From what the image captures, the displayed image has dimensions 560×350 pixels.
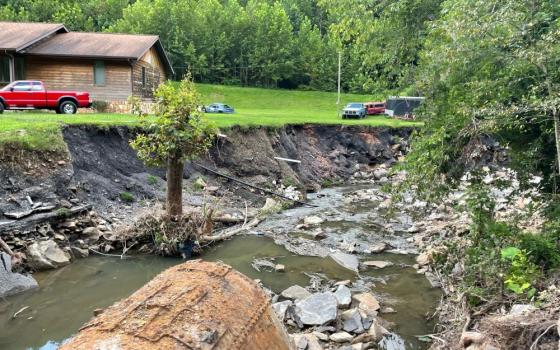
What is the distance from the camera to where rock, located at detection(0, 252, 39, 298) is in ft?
27.3

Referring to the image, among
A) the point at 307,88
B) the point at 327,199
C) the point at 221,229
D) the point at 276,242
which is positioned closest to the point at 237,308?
the point at 276,242

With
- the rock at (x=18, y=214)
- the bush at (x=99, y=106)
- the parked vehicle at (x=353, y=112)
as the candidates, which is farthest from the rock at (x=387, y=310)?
the parked vehicle at (x=353, y=112)

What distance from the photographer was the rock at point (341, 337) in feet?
22.5

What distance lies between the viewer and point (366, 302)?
26.9 ft

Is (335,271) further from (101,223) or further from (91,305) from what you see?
(101,223)

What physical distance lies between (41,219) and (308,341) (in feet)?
23.7

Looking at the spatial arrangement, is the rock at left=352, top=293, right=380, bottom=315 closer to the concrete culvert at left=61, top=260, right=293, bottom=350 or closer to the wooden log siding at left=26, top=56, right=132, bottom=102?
the concrete culvert at left=61, top=260, right=293, bottom=350

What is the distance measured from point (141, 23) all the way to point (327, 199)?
192 feet

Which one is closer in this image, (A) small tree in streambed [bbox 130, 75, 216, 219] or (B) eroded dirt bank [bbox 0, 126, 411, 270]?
(B) eroded dirt bank [bbox 0, 126, 411, 270]

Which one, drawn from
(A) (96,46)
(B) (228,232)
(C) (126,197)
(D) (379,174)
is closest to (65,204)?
(C) (126,197)

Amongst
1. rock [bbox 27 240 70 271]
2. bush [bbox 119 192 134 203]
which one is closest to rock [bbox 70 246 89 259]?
rock [bbox 27 240 70 271]

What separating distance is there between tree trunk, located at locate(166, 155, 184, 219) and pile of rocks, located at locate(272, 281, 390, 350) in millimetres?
4053

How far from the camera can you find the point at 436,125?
8.39 metres

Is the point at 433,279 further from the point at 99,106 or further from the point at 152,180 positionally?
the point at 99,106
